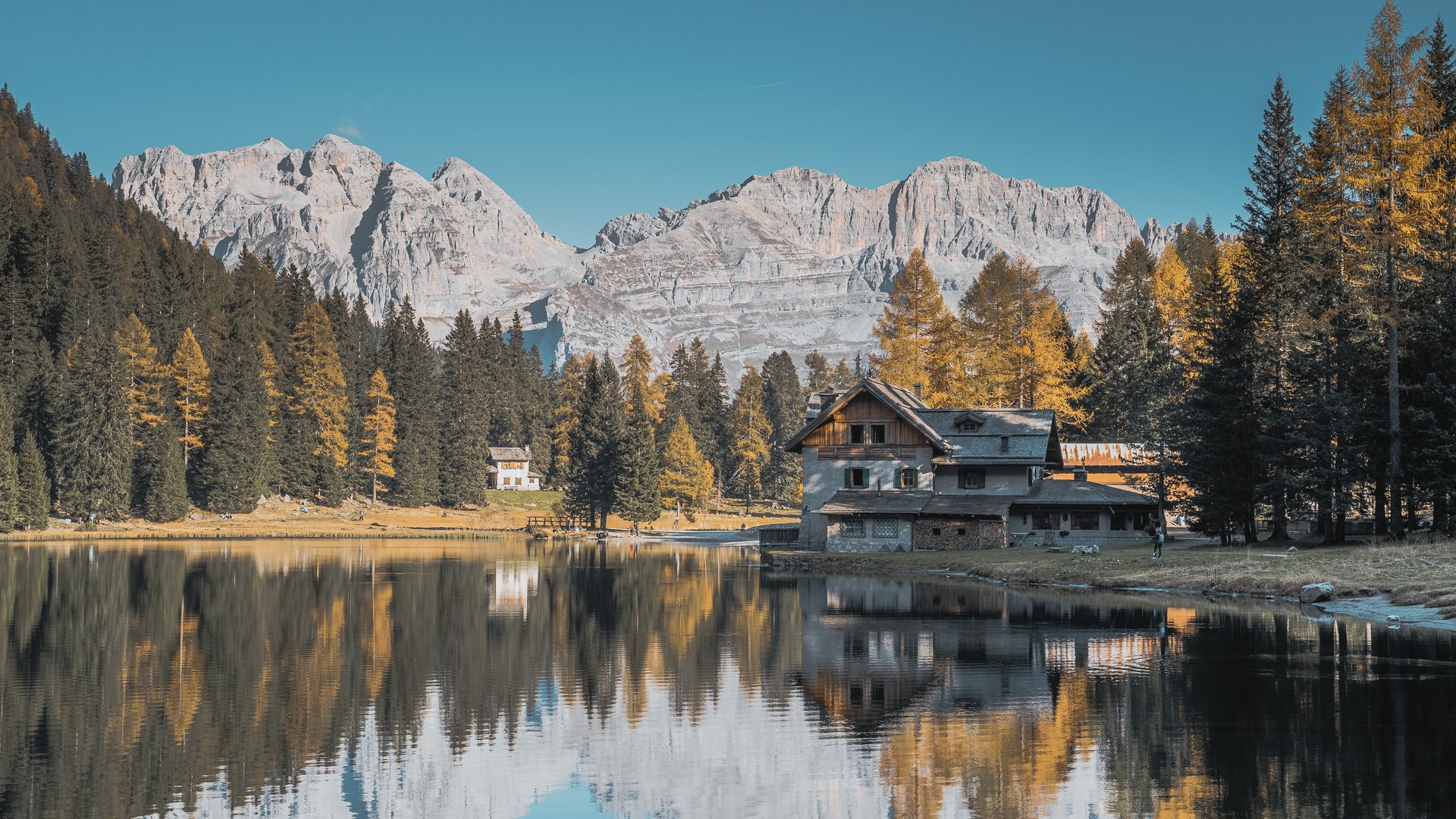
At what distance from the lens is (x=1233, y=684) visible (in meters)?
24.2

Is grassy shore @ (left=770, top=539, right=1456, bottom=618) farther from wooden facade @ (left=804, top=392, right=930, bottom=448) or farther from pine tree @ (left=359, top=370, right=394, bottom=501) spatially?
pine tree @ (left=359, top=370, right=394, bottom=501)

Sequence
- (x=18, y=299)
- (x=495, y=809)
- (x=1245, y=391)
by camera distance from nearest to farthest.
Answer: (x=495, y=809) < (x=1245, y=391) < (x=18, y=299)

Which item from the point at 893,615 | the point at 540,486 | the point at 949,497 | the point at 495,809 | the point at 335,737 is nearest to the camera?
the point at 495,809

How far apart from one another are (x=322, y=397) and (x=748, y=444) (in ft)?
172

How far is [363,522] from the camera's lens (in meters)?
109

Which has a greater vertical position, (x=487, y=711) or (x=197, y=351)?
(x=197, y=351)

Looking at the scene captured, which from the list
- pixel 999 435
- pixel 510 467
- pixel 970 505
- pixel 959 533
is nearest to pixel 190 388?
pixel 510 467

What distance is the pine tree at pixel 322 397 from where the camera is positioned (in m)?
113

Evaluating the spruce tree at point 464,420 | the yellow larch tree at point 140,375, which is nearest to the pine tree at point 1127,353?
the spruce tree at point 464,420

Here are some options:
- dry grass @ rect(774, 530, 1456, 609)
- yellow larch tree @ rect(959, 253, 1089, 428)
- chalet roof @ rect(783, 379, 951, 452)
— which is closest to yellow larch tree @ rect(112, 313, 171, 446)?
chalet roof @ rect(783, 379, 951, 452)

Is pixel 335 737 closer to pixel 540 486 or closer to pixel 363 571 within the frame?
pixel 363 571

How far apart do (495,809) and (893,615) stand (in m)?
24.9

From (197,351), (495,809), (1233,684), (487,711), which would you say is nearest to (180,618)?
(487,711)

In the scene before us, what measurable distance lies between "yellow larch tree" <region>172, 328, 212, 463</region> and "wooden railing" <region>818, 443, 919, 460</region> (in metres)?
60.2
